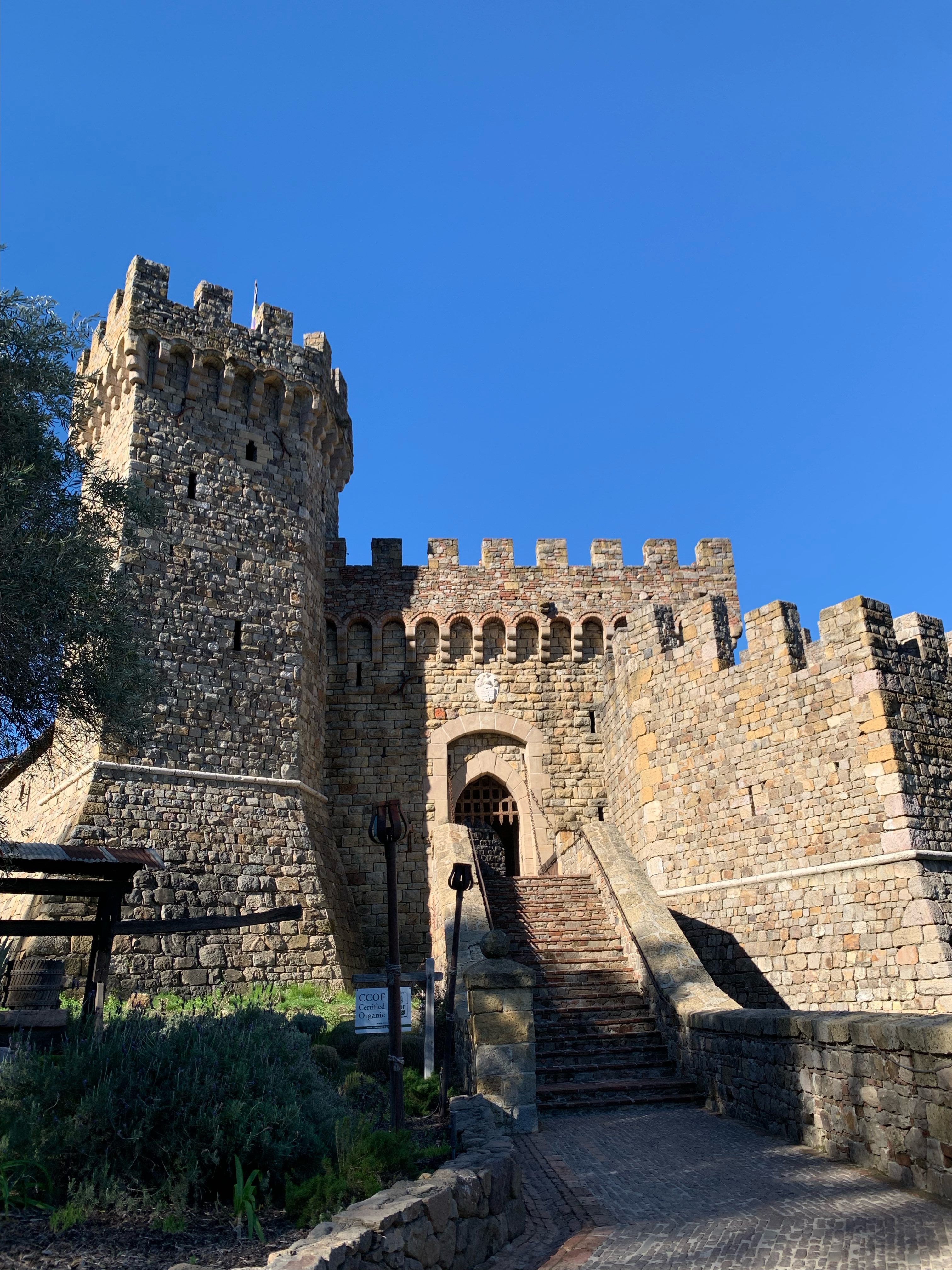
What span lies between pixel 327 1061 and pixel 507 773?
26.8 feet

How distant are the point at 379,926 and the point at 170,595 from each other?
19.6 feet

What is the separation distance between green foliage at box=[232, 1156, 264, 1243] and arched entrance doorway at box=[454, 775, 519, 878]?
11296 millimetres

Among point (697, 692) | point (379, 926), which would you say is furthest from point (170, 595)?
→ point (697, 692)

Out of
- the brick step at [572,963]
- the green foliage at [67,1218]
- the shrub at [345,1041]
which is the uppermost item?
the brick step at [572,963]

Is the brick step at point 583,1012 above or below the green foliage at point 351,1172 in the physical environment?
above

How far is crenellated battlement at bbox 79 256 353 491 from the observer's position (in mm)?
13648

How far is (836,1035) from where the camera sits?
593cm

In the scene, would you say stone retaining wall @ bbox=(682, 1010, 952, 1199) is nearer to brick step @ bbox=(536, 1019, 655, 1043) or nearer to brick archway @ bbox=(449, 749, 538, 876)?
brick step @ bbox=(536, 1019, 655, 1043)

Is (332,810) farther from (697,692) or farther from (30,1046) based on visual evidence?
(30,1046)

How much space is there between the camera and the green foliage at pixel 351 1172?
4348mm

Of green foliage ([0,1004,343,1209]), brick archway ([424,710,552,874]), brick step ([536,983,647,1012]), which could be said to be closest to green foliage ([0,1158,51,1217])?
green foliage ([0,1004,343,1209])

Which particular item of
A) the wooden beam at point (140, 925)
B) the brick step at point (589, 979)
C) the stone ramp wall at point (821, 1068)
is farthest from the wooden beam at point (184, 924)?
the stone ramp wall at point (821, 1068)

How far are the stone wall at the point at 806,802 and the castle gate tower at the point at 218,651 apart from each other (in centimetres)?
496

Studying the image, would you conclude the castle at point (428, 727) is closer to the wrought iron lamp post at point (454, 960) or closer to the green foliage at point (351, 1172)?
the wrought iron lamp post at point (454, 960)
